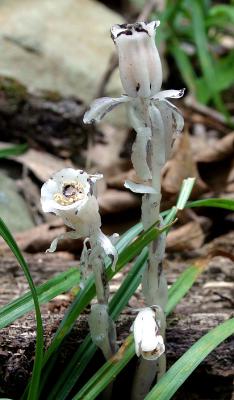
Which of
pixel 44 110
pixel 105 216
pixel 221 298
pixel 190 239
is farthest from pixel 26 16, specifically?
pixel 221 298

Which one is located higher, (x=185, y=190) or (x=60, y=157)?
(x=60, y=157)

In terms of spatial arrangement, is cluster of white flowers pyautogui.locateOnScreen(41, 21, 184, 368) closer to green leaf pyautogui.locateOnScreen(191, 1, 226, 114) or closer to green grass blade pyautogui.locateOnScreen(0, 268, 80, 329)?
green grass blade pyautogui.locateOnScreen(0, 268, 80, 329)

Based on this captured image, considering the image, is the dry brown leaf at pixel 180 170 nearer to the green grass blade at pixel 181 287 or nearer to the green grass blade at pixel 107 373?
the green grass blade at pixel 181 287

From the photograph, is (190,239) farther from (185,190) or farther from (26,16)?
(26,16)

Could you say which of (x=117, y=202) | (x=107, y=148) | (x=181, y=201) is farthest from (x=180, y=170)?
(x=107, y=148)

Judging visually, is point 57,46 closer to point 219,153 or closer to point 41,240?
point 219,153

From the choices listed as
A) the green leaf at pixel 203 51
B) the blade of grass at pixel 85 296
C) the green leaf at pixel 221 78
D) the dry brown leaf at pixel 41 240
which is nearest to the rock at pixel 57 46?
the green leaf at pixel 221 78
